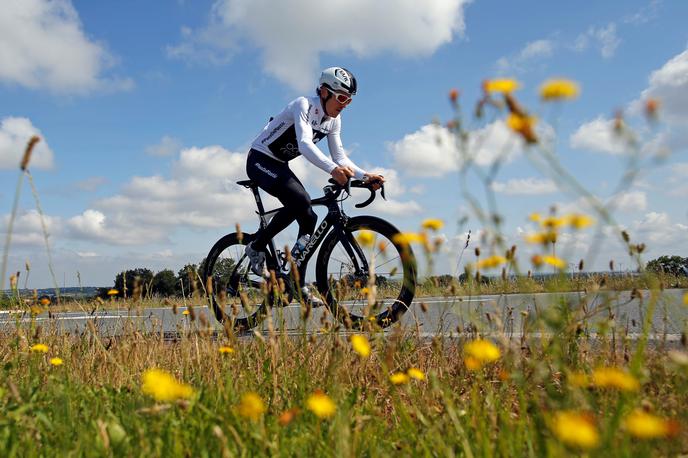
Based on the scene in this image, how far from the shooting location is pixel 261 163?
5.79m

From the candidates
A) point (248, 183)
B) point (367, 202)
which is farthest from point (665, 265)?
point (248, 183)

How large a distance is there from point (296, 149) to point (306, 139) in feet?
1.73

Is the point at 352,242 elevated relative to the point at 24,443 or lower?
elevated

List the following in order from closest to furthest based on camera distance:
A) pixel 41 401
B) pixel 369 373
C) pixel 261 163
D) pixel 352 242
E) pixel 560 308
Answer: pixel 560 308 < pixel 41 401 < pixel 369 373 < pixel 352 242 < pixel 261 163

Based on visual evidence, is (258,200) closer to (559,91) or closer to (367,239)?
(367,239)

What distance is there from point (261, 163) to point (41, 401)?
3.90 m

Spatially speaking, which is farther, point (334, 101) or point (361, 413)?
point (334, 101)

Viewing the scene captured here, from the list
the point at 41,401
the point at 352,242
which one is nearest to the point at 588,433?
the point at 41,401

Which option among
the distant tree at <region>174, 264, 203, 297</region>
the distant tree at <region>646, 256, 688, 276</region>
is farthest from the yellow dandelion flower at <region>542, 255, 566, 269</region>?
the distant tree at <region>646, 256, 688, 276</region>

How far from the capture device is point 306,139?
529 cm

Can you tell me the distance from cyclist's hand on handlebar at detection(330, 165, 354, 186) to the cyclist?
197 millimetres

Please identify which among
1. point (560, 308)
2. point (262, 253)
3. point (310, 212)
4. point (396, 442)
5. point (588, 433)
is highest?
point (310, 212)

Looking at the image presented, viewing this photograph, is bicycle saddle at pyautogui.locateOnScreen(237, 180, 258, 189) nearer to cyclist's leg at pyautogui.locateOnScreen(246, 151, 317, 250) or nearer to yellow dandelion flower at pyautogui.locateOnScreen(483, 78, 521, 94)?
cyclist's leg at pyautogui.locateOnScreen(246, 151, 317, 250)

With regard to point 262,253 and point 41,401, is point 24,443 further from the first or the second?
point 262,253
